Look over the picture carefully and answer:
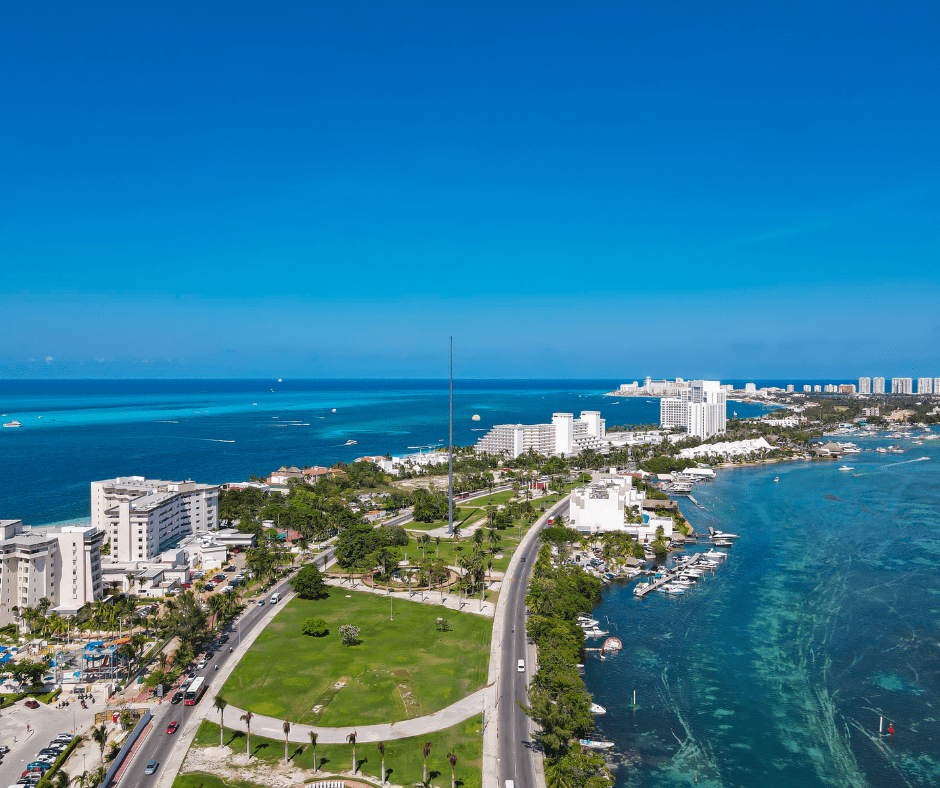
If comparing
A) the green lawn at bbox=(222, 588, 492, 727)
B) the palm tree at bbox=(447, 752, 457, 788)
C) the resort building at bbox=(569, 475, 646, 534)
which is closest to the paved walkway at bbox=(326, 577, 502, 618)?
the green lawn at bbox=(222, 588, 492, 727)

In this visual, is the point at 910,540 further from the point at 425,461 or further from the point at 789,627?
the point at 425,461

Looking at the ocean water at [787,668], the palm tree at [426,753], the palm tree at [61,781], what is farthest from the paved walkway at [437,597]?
the palm tree at [61,781]

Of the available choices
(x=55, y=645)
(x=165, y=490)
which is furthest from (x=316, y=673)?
(x=165, y=490)

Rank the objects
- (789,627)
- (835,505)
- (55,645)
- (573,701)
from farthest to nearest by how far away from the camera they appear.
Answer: (835,505) < (789,627) < (55,645) < (573,701)

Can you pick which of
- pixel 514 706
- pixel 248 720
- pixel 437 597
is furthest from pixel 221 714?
pixel 437 597

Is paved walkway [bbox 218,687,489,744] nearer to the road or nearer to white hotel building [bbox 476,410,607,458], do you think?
the road
